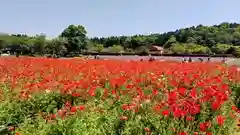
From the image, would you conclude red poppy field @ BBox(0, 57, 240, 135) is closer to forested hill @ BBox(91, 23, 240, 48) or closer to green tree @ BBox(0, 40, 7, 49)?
green tree @ BBox(0, 40, 7, 49)

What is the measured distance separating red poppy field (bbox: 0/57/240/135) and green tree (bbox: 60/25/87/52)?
77360 mm

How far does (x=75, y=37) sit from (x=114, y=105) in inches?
3402

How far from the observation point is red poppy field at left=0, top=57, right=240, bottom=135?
5172mm

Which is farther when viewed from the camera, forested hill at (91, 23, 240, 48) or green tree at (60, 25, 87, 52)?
forested hill at (91, 23, 240, 48)

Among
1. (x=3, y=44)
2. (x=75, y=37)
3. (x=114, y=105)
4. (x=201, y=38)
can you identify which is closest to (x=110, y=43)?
(x=75, y=37)

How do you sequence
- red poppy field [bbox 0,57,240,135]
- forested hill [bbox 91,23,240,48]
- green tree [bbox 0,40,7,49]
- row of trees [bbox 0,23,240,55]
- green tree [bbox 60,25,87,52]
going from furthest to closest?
1. forested hill [bbox 91,23,240,48]
2. green tree [bbox 0,40,7,49]
3. green tree [bbox 60,25,87,52]
4. row of trees [bbox 0,23,240,55]
5. red poppy field [bbox 0,57,240,135]

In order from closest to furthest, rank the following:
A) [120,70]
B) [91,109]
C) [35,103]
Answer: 1. [91,109]
2. [35,103]
3. [120,70]

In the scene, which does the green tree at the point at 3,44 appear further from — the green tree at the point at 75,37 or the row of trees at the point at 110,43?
the green tree at the point at 75,37

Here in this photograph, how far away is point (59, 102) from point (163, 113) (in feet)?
10.6

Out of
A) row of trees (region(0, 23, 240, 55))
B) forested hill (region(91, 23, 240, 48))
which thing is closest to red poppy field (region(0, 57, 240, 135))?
row of trees (region(0, 23, 240, 55))

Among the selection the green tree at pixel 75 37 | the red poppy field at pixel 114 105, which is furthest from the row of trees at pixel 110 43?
the red poppy field at pixel 114 105

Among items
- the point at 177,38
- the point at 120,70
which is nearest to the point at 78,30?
the point at 177,38

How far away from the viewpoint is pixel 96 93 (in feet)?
27.0

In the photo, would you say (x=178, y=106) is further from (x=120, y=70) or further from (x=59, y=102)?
(x=120, y=70)
